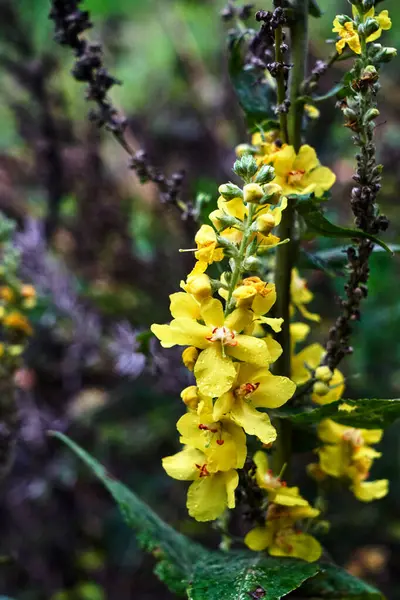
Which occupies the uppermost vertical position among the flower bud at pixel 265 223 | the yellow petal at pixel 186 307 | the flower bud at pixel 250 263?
the flower bud at pixel 265 223

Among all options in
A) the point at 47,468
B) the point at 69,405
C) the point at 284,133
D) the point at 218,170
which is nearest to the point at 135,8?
the point at 218,170

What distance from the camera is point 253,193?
0.56 metres

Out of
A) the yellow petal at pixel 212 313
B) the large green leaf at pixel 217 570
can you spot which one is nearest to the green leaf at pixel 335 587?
the large green leaf at pixel 217 570

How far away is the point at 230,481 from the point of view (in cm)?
60

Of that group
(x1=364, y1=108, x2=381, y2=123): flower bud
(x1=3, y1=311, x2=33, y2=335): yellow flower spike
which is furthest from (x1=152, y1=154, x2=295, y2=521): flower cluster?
(x1=3, y1=311, x2=33, y2=335): yellow flower spike

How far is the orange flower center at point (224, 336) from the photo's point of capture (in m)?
0.56

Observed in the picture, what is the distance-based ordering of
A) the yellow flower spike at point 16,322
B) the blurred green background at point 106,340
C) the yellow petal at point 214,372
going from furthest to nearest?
the blurred green background at point 106,340 < the yellow flower spike at point 16,322 < the yellow petal at point 214,372

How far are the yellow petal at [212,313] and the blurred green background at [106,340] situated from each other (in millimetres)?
578

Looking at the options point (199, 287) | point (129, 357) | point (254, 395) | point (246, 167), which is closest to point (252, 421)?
point (254, 395)

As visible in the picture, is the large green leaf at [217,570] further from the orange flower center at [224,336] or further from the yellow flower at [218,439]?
the orange flower center at [224,336]

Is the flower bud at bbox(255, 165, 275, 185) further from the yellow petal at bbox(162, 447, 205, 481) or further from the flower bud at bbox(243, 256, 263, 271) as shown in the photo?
the yellow petal at bbox(162, 447, 205, 481)

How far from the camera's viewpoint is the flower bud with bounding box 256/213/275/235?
0.57 meters

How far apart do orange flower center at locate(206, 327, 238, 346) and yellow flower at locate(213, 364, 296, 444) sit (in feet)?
0.12

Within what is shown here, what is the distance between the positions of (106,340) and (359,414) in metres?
1.05
